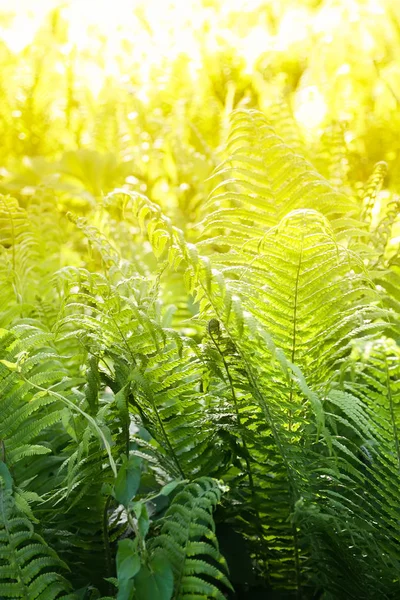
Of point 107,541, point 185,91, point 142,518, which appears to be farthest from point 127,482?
point 185,91

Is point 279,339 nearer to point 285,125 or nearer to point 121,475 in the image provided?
point 121,475

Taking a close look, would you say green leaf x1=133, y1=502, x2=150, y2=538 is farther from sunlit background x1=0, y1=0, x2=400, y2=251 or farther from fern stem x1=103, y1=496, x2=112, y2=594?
sunlit background x1=0, y1=0, x2=400, y2=251

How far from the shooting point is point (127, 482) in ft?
2.39

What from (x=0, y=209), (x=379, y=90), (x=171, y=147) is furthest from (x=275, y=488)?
(x=379, y=90)

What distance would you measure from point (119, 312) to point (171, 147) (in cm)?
125

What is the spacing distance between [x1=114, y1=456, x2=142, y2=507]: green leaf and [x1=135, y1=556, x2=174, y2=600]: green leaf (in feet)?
0.21

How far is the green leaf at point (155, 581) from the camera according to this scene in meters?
0.67

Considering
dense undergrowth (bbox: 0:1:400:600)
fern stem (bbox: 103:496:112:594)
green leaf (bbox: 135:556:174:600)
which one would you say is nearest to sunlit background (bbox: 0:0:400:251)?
dense undergrowth (bbox: 0:1:400:600)

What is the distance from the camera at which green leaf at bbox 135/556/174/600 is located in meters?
0.67

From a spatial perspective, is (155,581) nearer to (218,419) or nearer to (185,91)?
(218,419)

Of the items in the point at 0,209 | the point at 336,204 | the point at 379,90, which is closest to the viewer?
the point at 336,204

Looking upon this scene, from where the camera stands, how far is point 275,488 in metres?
0.88

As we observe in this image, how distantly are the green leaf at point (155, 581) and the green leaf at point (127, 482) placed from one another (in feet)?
0.21

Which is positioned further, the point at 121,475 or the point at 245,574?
the point at 245,574
